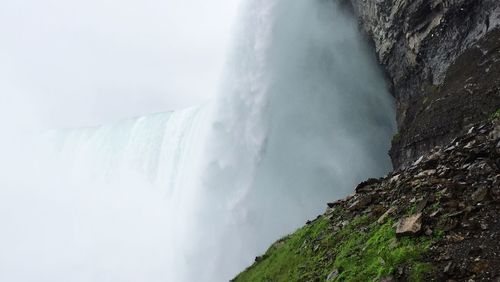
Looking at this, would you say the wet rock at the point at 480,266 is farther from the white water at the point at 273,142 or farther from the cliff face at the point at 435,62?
the white water at the point at 273,142

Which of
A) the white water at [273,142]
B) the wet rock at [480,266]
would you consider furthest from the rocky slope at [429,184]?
the white water at [273,142]

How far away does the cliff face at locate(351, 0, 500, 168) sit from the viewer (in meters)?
17.2

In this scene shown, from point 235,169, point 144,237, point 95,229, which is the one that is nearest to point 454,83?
point 235,169

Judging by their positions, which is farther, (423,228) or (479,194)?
(423,228)

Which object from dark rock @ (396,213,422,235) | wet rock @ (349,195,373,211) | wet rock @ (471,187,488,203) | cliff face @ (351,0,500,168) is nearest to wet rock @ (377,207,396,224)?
dark rock @ (396,213,422,235)

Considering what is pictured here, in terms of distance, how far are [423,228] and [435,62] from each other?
52.0 ft

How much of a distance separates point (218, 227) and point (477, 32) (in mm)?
19688

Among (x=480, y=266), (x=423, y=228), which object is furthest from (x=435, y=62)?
(x=480, y=266)

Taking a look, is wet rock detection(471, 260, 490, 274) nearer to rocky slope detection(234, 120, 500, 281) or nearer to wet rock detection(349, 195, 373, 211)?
rocky slope detection(234, 120, 500, 281)

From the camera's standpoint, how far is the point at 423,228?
9516 mm

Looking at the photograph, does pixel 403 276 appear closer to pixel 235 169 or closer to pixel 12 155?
pixel 235 169

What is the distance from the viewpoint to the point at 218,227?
32.4 m

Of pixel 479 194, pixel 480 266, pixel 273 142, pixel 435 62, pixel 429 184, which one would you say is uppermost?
pixel 273 142

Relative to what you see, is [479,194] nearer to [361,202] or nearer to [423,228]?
[423,228]
